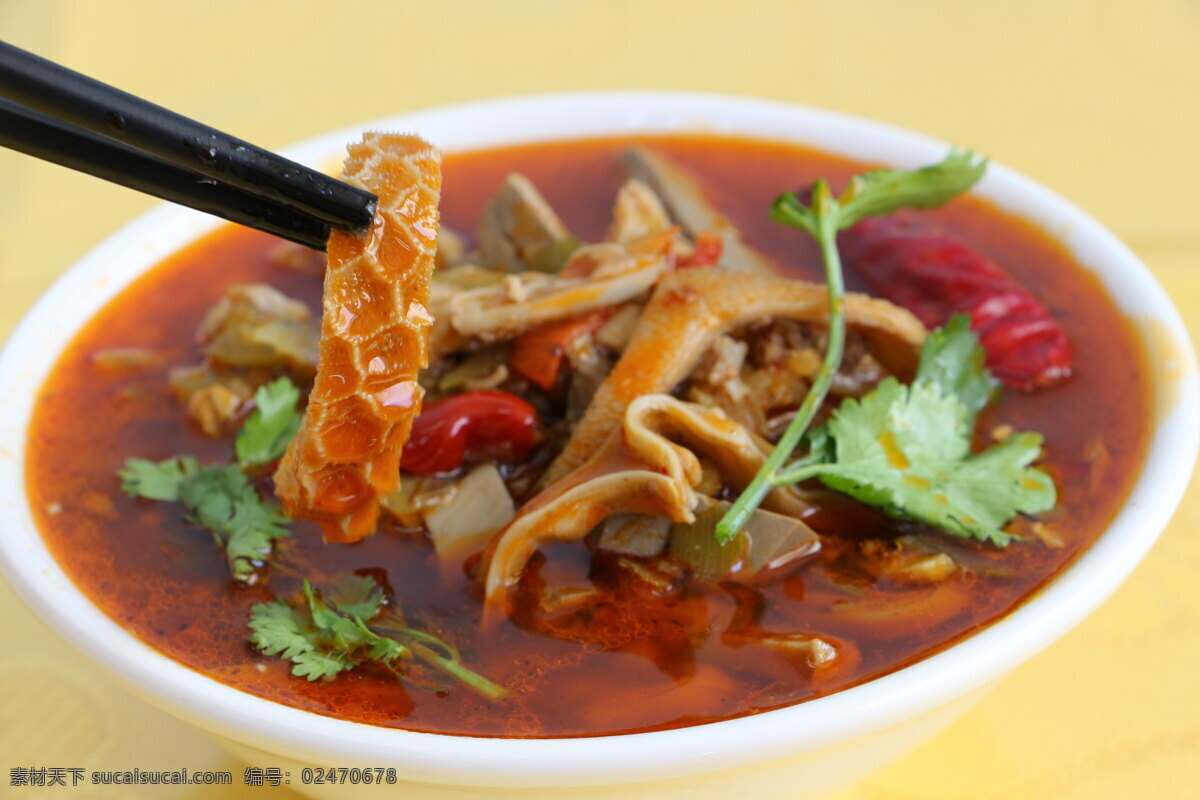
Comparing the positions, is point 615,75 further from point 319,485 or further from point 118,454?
point 319,485

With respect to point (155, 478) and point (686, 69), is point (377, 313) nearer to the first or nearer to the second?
point (155, 478)

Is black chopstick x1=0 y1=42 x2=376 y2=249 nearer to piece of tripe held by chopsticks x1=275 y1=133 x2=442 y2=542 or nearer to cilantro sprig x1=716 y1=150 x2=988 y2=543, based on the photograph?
piece of tripe held by chopsticks x1=275 y1=133 x2=442 y2=542

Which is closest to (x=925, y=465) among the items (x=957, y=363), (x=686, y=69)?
(x=957, y=363)

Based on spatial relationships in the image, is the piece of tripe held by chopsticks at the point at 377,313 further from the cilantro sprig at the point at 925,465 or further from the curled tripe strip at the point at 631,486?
the cilantro sprig at the point at 925,465

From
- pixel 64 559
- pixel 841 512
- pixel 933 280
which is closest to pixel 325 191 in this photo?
pixel 64 559

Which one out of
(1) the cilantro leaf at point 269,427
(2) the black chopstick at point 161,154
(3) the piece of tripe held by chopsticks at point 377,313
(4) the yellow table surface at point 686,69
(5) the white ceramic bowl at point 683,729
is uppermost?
(4) the yellow table surface at point 686,69

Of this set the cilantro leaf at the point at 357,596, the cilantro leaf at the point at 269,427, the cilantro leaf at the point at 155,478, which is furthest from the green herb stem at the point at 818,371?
the cilantro leaf at the point at 155,478
